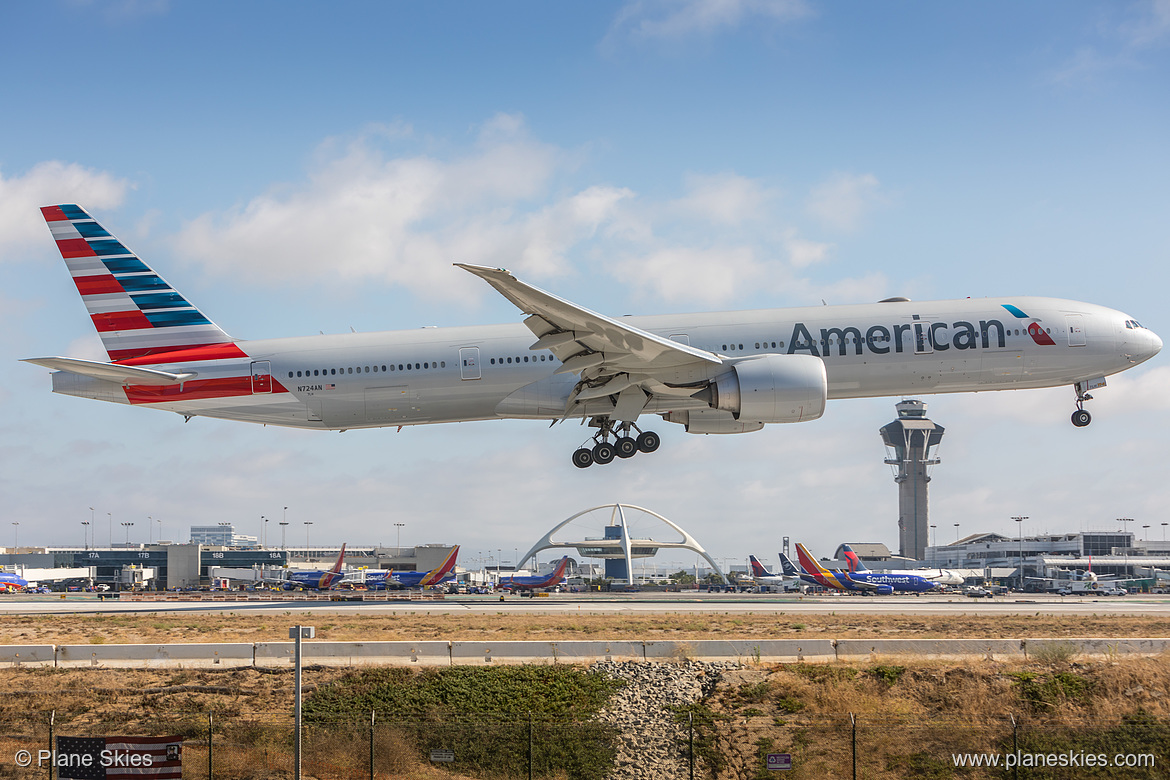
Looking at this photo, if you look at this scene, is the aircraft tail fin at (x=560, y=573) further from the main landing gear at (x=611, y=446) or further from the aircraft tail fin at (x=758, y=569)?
the main landing gear at (x=611, y=446)

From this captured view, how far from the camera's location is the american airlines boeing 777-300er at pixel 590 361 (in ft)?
103

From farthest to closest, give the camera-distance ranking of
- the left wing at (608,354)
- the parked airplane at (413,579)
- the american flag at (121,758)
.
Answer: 1. the parked airplane at (413,579)
2. the left wing at (608,354)
3. the american flag at (121,758)

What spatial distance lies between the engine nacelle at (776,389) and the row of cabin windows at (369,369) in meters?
10.7

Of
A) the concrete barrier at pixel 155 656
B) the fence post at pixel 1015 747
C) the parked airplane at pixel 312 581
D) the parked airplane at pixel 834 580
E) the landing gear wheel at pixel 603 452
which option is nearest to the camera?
the fence post at pixel 1015 747

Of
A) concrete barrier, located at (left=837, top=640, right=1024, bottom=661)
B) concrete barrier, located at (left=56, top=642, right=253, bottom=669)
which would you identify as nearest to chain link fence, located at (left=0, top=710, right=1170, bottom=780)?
concrete barrier, located at (left=56, top=642, right=253, bottom=669)

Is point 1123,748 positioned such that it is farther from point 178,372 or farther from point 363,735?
point 178,372

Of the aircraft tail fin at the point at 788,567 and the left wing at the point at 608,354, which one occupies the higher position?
the left wing at the point at 608,354

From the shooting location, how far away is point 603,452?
36281 mm

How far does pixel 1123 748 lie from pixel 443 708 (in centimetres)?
1478

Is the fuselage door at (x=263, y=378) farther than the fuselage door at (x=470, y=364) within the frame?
Yes

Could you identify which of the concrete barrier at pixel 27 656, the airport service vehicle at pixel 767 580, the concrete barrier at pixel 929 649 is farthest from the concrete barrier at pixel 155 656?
the airport service vehicle at pixel 767 580

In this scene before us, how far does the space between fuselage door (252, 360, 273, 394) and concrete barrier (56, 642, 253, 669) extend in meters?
12.2

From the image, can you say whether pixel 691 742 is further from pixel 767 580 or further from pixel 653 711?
pixel 767 580

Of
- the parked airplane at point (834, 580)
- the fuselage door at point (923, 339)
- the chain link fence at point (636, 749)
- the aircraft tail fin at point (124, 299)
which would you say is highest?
the aircraft tail fin at point (124, 299)
